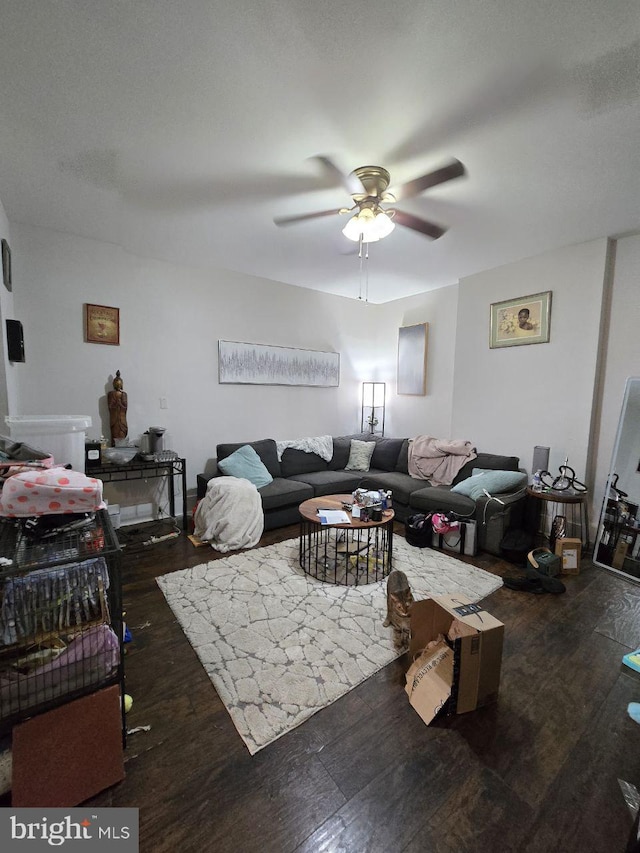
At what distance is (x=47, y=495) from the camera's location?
3.82 feet

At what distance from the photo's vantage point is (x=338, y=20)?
122 cm

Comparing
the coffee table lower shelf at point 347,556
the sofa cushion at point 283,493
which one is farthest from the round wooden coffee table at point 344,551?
the sofa cushion at point 283,493

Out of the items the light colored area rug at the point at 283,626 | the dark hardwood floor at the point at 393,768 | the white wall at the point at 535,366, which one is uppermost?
the white wall at the point at 535,366

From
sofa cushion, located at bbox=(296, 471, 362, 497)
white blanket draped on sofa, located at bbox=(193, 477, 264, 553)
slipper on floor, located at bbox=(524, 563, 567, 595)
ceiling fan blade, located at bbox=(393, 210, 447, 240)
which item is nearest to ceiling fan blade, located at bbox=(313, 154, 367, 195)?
ceiling fan blade, located at bbox=(393, 210, 447, 240)

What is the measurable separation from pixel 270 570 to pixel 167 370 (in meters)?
2.28

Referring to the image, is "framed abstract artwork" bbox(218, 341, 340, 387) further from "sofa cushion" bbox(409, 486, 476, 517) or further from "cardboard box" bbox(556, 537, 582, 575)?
"cardboard box" bbox(556, 537, 582, 575)

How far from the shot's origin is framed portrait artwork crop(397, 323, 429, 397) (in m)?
4.57

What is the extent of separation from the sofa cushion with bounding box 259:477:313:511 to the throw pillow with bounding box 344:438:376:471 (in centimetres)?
103

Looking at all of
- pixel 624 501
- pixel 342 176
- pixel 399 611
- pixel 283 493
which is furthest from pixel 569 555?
pixel 342 176

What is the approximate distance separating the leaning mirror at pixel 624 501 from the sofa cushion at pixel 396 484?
1567 millimetres

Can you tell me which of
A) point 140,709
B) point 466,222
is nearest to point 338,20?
point 466,222

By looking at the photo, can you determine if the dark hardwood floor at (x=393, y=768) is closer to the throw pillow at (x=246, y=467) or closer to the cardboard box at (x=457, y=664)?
the cardboard box at (x=457, y=664)

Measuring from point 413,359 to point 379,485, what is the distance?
6.21ft

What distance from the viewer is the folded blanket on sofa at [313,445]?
4.23 metres
